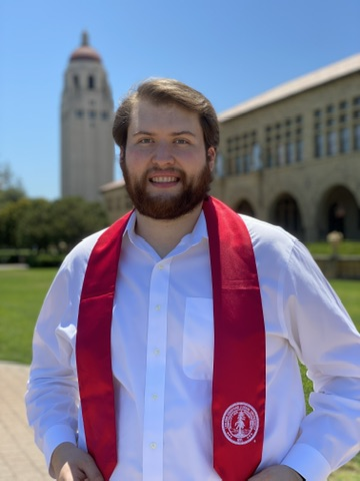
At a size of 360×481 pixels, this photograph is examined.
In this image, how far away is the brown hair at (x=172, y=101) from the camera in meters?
2.20

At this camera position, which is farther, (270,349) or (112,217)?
(112,217)

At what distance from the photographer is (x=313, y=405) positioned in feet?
6.86

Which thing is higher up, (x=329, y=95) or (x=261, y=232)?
(x=329, y=95)

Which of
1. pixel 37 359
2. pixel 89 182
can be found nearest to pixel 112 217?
pixel 89 182

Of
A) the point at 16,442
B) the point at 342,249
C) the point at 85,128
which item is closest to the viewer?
the point at 16,442

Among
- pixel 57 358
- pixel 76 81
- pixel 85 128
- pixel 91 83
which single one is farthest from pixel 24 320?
pixel 91 83

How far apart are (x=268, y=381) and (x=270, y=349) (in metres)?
0.10

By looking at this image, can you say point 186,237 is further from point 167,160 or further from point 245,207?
point 245,207

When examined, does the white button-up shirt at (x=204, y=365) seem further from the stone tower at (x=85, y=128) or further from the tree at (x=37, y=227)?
the stone tower at (x=85, y=128)

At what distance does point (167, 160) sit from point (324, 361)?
0.86 m

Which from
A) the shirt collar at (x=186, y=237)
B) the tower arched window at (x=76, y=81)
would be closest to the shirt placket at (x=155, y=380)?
the shirt collar at (x=186, y=237)

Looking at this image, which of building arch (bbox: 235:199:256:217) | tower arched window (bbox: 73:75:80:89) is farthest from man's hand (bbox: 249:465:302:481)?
tower arched window (bbox: 73:75:80:89)

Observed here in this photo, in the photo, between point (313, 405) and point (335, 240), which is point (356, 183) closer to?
point (335, 240)

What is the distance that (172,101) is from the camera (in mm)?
2199
